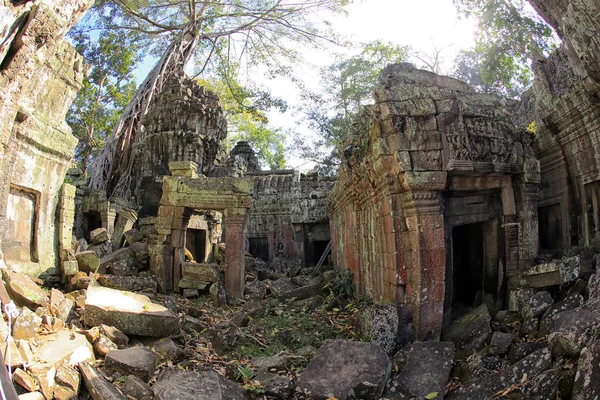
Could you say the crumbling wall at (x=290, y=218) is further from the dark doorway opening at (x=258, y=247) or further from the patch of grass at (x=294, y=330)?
the patch of grass at (x=294, y=330)

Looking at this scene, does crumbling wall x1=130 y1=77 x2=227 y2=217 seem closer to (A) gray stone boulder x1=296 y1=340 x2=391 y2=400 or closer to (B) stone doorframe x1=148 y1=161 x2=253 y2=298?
(B) stone doorframe x1=148 y1=161 x2=253 y2=298

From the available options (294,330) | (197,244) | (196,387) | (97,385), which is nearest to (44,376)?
(97,385)

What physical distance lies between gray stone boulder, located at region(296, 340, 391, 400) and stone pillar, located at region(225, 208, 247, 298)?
4.51m

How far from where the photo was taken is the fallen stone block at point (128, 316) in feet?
15.5

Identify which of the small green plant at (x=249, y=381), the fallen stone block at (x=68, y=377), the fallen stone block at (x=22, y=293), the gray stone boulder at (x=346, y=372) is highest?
the fallen stone block at (x=22, y=293)

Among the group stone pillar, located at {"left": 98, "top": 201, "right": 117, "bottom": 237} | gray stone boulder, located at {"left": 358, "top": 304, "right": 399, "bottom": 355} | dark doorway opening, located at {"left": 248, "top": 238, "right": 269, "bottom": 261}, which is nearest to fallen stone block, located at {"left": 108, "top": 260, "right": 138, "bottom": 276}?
stone pillar, located at {"left": 98, "top": 201, "right": 117, "bottom": 237}

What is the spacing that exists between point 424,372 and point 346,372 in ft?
2.38

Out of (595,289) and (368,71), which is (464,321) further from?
(368,71)

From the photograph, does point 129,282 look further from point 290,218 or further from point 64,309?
point 290,218

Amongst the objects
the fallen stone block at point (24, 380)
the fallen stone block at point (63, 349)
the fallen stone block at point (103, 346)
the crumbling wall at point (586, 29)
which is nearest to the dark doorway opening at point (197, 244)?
the fallen stone block at point (103, 346)

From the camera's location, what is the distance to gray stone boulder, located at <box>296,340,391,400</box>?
363 cm

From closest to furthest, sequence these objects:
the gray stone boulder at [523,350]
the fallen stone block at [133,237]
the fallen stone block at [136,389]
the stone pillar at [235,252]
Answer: the fallen stone block at [136,389]
the gray stone boulder at [523,350]
the stone pillar at [235,252]
the fallen stone block at [133,237]

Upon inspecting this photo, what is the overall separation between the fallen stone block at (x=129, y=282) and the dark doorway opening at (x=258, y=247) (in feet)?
22.8

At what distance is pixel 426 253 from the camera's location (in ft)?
15.5
